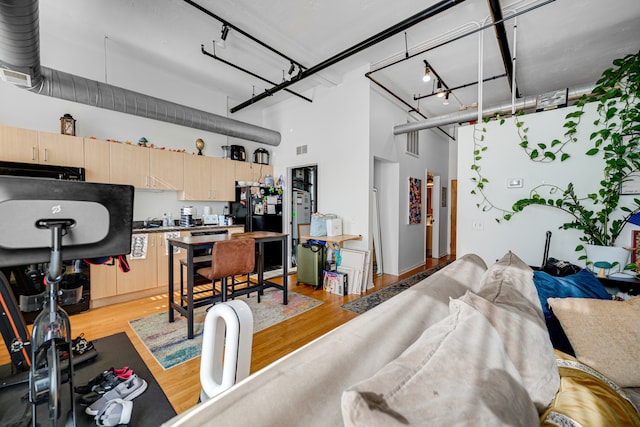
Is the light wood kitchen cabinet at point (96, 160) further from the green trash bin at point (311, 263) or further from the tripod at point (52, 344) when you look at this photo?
the tripod at point (52, 344)

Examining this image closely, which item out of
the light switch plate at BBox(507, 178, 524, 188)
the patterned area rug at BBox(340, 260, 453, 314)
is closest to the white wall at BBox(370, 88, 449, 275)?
the patterned area rug at BBox(340, 260, 453, 314)

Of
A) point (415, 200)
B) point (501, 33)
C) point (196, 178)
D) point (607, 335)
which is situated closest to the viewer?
point (607, 335)

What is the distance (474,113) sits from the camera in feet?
13.9

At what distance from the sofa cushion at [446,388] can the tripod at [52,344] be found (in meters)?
1.14

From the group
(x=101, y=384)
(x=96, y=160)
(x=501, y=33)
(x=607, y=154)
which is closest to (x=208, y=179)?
(x=96, y=160)

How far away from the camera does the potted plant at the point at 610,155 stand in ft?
7.37

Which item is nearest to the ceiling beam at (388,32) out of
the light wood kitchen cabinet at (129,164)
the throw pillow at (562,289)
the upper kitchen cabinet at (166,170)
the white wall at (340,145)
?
the white wall at (340,145)

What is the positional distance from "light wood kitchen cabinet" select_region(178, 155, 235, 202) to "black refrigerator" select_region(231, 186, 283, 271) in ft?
0.86

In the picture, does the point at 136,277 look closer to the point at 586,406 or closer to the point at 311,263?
the point at 311,263

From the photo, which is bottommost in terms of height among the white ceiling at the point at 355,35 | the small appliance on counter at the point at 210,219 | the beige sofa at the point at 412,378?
the beige sofa at the point at 412,378

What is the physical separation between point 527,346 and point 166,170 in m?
4.71

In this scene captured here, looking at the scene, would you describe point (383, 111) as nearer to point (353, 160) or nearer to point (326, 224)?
point (353, 160)

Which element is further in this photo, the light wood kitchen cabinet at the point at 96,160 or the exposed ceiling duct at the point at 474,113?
the exposed ceiling duct at the point at 474,113

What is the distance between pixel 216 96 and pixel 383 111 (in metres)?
3.27
